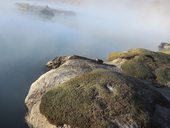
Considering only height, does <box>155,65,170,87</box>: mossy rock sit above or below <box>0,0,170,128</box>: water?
above

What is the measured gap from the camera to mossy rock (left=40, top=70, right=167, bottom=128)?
27.2 m

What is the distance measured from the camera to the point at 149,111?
2839 centimetres

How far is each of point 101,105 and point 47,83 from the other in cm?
841

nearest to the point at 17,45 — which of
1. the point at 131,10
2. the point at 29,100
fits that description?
the point at 29,100

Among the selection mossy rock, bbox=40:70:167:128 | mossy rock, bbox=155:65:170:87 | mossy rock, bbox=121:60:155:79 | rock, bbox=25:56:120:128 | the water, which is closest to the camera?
mossy rock, bbox=40:70:167:128

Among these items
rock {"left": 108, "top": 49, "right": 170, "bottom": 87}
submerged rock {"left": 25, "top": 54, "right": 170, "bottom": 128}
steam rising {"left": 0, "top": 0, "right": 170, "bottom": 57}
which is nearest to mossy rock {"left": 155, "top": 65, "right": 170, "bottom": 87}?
rock {"left": 108, "top": 49, "right": 170, "bottom": 87}

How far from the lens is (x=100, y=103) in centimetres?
2819

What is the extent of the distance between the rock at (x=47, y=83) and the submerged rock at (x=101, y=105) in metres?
0.08

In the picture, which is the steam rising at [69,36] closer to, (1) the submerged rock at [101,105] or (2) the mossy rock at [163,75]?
(2) the mossy rock at [163,75]

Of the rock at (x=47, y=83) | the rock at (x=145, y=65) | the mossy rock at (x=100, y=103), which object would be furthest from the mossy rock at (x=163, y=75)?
the mossy rock at (x=100, y=103)

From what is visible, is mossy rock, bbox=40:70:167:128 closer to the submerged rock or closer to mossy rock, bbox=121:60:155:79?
the submerged rock

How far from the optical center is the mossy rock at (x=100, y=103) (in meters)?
27.2

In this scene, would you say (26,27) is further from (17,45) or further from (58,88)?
(58,88)

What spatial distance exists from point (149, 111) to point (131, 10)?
160m
